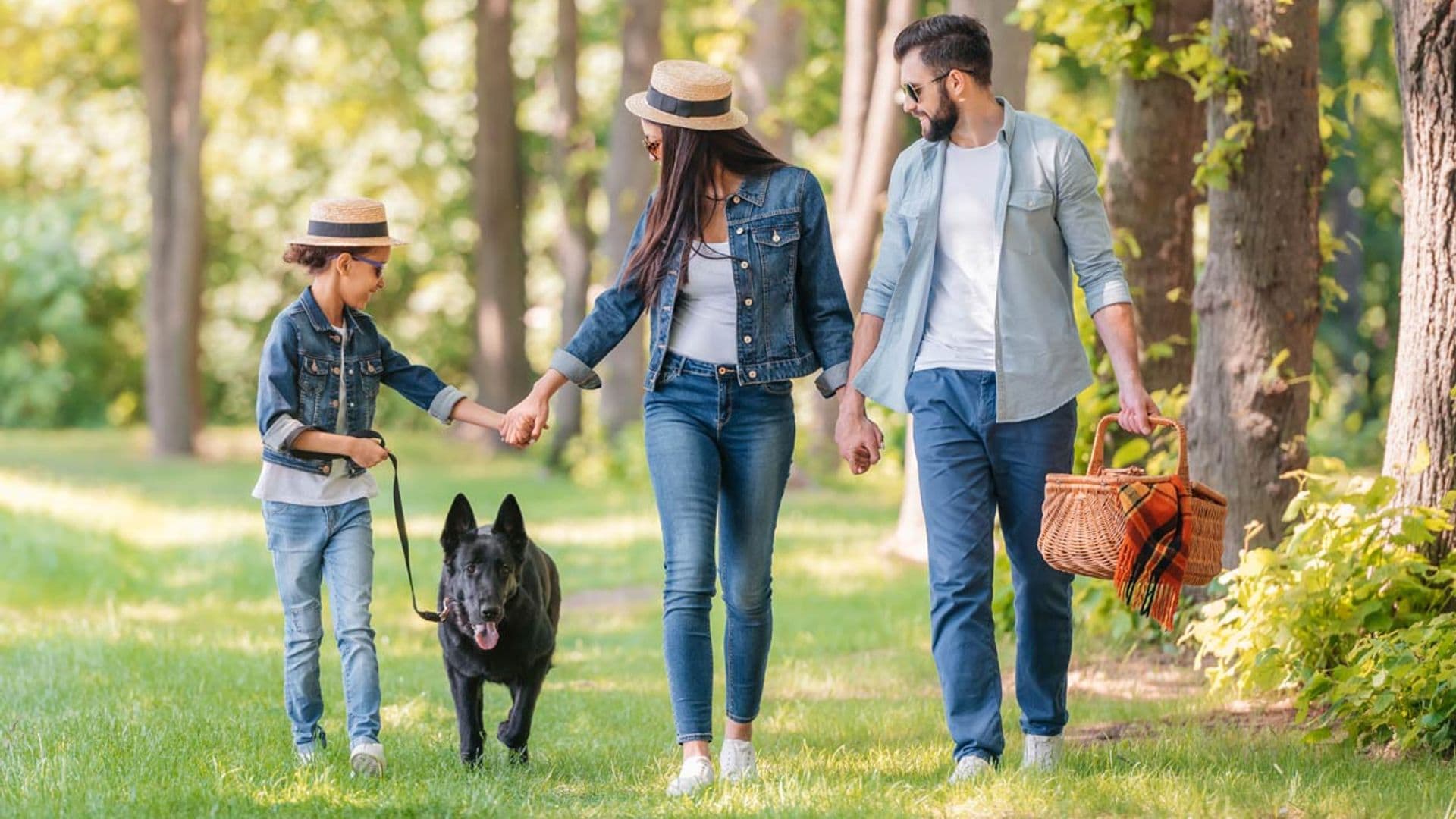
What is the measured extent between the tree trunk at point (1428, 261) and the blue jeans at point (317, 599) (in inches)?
142

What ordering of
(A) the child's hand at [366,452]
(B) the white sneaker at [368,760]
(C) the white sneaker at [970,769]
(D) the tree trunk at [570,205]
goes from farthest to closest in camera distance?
(D) the tree trunk at [570,205] → (A) the child's hand at [366,452] → (B) the white sneaker at [368,760] → (C) the white sneaker at [970,769]

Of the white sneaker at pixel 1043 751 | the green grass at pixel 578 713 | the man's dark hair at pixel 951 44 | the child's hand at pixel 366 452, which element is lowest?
the green grass at pixel 578 713

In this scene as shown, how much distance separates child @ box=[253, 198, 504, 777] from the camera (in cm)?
576

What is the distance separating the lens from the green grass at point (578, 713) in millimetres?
5109

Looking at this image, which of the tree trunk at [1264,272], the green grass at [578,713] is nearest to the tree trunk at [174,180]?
the green grass at [578,713]

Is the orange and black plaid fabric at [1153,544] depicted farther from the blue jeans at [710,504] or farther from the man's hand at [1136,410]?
the blue jeans at [710,504]

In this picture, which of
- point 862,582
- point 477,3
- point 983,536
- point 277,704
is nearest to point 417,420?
point 477,3

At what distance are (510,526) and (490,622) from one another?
38 cm

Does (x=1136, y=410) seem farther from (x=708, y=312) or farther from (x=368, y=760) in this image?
(x=368, y=760)

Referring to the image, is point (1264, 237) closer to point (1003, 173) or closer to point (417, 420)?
point (1003, 173)

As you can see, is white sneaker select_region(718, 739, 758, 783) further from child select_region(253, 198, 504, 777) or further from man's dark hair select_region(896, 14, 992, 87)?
man's dark hair select_region(896, 14, 992, 87)

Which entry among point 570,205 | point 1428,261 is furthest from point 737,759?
point 570,205

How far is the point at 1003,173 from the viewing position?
5.42 meters

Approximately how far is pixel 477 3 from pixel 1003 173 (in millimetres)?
22157
